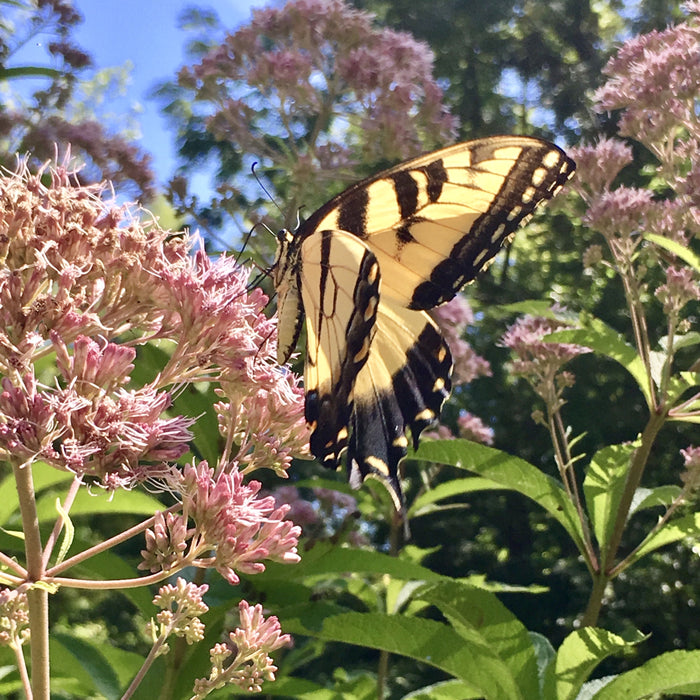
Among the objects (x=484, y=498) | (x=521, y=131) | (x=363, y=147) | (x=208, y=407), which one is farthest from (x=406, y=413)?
(x=521, y=131)

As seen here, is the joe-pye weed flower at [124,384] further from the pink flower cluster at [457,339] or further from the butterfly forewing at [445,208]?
the pink flower cluster at [457,339]

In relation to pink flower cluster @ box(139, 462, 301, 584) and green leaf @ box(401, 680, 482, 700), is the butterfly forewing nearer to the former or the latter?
pink flower cluster @ box(139, 462, 301, 584)

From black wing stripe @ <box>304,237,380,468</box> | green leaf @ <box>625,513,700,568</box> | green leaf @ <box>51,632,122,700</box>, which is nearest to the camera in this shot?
black wing stripe @ <box>304,237,380,468</box>

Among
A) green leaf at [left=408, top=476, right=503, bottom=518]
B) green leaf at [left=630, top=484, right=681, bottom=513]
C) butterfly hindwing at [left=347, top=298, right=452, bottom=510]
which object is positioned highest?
butterfly hindwing at [left=347, top=298, right=452, bottom=510]

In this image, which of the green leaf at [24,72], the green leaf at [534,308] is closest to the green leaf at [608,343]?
the green leaf at [534,308]

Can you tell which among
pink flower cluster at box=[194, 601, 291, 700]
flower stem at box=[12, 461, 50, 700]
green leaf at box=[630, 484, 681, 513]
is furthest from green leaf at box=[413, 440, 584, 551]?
flower stem at box=[12, 461, 50, 700]
